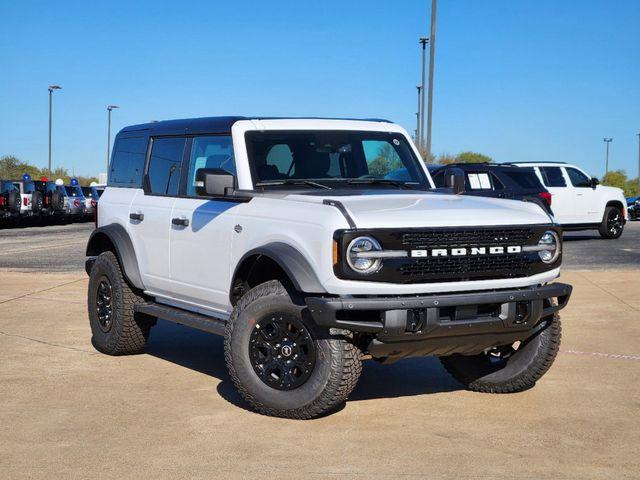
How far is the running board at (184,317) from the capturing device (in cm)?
713

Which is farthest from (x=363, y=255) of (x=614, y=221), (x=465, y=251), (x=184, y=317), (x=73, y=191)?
(x=73, y=191)

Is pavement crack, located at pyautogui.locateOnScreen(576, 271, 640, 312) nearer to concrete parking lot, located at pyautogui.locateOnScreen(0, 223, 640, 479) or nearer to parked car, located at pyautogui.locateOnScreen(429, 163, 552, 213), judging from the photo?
concrete parking lot, located at pyautogui.locateOnScreen(0, 223, 640, 479)

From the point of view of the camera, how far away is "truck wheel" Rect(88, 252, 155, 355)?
8.40 meters

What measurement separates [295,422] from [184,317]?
162 centimetres

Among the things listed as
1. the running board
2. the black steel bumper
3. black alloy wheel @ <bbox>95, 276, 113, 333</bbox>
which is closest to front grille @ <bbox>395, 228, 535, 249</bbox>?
the black steel bumper

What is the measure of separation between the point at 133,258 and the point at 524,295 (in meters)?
3.44

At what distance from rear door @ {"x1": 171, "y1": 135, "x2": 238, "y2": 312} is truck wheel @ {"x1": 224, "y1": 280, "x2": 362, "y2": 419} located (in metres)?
0.62

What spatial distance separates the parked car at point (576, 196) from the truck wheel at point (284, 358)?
18.1 metres

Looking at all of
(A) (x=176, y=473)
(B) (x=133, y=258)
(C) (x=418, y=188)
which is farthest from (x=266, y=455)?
(B) (x=133, y=258)

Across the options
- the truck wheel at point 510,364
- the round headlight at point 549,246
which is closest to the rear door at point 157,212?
the truck wheel at point 510,364

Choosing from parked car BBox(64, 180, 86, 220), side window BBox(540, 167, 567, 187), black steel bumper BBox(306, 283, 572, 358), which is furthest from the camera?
parked car BBox(64, 180, 86, 220)

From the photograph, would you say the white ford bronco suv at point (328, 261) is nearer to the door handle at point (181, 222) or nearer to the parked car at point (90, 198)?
the door handle at point (181, 222)

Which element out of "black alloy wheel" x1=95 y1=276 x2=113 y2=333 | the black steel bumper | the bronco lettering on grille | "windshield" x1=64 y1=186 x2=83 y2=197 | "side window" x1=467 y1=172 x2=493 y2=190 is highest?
"side window" x1=467 y1=172 x2=493 y2=190

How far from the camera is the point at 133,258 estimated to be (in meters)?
8.35
